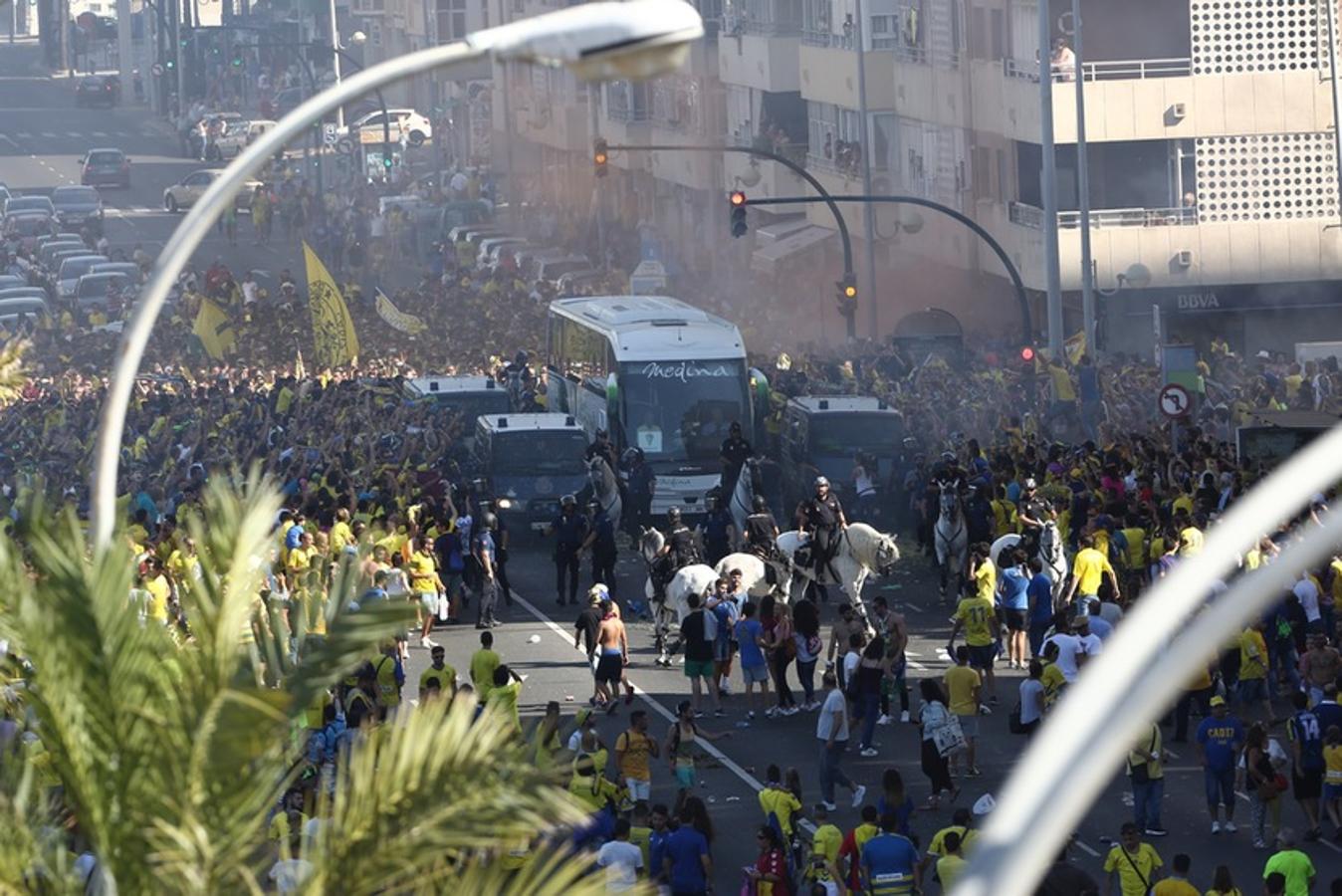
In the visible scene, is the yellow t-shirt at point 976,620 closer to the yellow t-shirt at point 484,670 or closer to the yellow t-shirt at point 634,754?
the yellow t-shirt at point 484,670

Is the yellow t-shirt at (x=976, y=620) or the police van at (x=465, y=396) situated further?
the police van at (x=465, y=396)

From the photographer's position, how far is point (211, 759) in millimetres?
7273

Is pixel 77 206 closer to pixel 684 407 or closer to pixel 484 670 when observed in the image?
pixel 684 407

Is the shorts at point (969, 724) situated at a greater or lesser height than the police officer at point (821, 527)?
lesser

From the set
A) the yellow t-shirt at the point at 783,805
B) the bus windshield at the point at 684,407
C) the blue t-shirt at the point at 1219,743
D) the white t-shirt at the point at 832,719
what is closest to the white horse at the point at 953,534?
the bus windshield at the point at 684,407

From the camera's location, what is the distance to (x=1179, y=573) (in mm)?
5328

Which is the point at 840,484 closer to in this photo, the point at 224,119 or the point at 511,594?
the point at 511,594

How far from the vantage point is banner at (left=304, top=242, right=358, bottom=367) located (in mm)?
39312

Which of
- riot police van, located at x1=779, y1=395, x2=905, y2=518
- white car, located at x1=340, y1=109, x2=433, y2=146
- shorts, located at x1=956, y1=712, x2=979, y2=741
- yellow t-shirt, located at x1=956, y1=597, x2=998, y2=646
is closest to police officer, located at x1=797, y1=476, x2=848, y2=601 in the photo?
yellow t-shirt, located at x1=956, y1=597, x2=998, y2=646

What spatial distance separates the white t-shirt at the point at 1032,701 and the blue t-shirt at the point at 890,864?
13.5 ft

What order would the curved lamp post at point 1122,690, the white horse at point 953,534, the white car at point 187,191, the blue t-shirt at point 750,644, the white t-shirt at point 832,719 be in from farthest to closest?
the white car at point 187,191, the white horse at point 953,534, the blue t-shirt at point 750,644, the white t-shirt at point 832,719, the curved lamp post at point 1122,690

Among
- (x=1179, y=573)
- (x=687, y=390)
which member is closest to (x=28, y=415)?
(x=687, y=390)

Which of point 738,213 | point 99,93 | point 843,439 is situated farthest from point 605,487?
point 99,93

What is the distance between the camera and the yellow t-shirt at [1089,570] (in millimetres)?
22281
